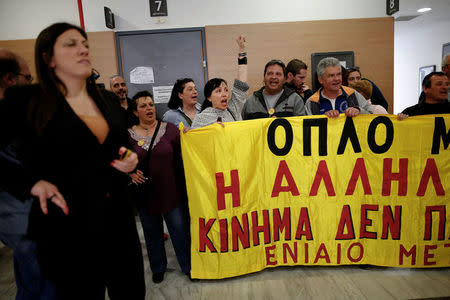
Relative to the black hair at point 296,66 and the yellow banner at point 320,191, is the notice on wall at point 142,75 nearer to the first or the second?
the black hair at point 296,66

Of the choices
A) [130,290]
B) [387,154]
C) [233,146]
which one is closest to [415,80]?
[387,154]

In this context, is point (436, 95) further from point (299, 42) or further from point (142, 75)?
point (142, 75)

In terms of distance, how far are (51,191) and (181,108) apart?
184 centimetres

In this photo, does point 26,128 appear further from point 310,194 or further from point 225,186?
point 310,194

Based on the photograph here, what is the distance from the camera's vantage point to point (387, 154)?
2.04 m

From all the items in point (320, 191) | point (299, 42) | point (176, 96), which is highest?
point (299, 42)

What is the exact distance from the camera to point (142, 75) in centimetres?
408

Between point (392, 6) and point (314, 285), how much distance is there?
394 cm

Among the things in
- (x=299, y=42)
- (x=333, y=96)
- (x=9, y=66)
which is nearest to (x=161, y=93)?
(x=299, y=42)

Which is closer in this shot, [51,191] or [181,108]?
[51,191]

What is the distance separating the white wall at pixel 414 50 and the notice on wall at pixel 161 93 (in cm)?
614

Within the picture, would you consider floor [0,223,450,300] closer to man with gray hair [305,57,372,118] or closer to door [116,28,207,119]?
man with gray hair [305,57,372,118]

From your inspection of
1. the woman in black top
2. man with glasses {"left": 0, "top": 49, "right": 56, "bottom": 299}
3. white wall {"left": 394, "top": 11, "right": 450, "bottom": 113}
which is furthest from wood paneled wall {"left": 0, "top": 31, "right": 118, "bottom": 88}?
white wall {"left": 394, "top": 11, "right": 450, "bottom": 113}

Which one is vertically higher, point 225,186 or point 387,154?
point 387,154
